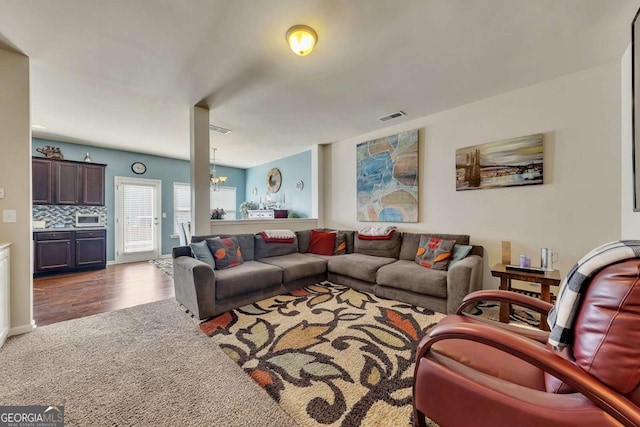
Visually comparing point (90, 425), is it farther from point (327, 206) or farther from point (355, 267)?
point (327, 206)

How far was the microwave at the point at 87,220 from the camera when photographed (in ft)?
16.3

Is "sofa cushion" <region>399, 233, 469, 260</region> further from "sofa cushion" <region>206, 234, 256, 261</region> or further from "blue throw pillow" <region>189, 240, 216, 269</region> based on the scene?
"blue throw pillow" <region>189, 240, 216, 269</region>

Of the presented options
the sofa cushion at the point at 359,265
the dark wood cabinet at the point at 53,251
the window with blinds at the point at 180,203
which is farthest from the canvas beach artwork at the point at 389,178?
the dark wood cabinet at the point at 53,251

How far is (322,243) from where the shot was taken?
4.26 meters

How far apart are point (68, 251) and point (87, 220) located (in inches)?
27.8

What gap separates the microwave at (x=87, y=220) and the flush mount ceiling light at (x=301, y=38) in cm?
551

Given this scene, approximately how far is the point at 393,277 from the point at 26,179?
12.7 ft

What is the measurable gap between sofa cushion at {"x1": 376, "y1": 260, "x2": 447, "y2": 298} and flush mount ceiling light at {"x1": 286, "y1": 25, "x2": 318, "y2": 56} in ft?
8.09

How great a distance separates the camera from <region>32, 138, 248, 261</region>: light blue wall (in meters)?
5.18

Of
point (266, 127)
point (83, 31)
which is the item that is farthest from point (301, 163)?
point (83, 31)

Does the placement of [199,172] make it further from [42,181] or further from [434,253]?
[42,181]

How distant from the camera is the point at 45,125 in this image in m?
4.15

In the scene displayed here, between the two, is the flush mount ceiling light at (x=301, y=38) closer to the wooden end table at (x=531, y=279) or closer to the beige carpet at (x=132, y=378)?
the beige carpet at (x=132, y=378)

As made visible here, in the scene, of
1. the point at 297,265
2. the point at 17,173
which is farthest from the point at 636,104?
the point at 17,173
